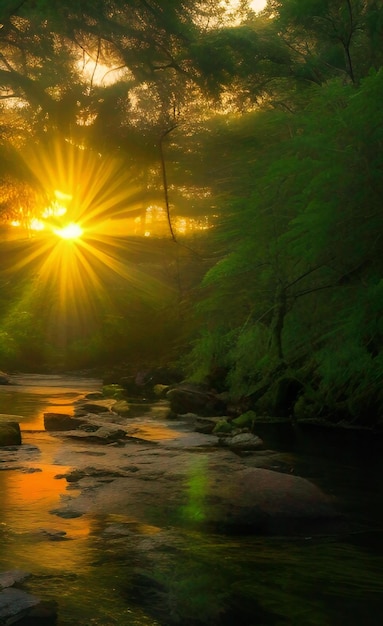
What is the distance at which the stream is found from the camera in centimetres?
455

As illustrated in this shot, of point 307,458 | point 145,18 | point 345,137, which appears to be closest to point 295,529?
point 307,458

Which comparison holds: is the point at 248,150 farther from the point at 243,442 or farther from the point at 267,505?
the point at 267,505

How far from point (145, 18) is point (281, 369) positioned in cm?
653

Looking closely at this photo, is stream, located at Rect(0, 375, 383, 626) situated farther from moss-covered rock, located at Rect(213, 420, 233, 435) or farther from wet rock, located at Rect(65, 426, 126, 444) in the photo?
moss-covered rock, located at Rect(213, 420, 233, 435)

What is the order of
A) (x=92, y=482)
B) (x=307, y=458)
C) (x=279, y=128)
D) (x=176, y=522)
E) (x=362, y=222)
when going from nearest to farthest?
(x=176, y=522)
(x=92, y=482)
(x=307, y=458)
(x=362, y=222)
(x=279, y=128)

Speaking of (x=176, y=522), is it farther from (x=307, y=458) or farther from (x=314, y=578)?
(x=307, y=458)

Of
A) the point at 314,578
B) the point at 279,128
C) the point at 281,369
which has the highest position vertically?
the point at 279,128

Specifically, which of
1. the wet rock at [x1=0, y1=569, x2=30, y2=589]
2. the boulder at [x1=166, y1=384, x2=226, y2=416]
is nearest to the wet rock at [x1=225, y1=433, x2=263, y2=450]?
the boulder at [x1=166, y1=384, x2=226, y2=416]

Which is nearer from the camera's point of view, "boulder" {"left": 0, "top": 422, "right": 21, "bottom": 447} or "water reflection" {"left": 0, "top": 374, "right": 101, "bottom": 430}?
"boulder" {"left": 0, "top": 422, "right": 21, "bottom": 447}

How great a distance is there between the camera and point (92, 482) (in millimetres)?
7668

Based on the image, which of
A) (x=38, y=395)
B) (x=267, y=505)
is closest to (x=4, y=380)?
(x=38, y=395)

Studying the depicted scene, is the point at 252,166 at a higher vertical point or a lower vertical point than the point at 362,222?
higher

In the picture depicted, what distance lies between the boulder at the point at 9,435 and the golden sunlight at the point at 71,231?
17066mm

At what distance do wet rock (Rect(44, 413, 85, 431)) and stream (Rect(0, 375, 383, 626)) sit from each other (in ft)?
11.3
